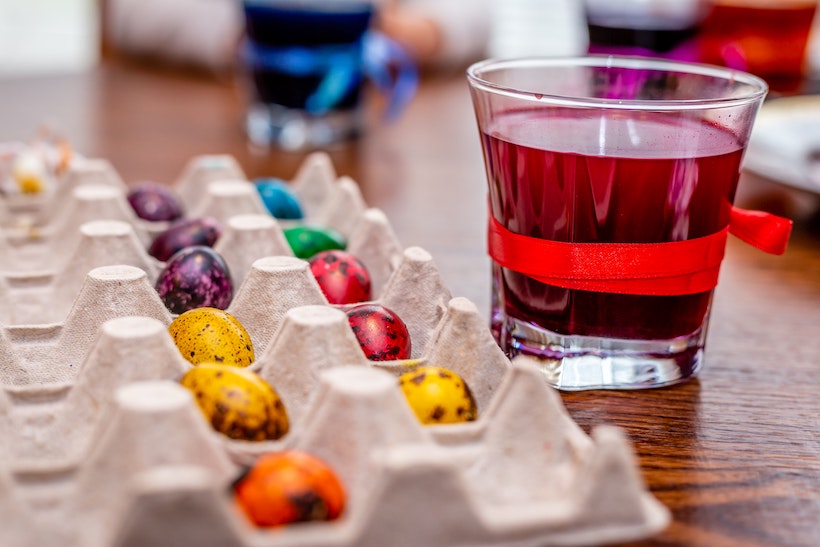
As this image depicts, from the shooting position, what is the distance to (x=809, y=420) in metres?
0.63

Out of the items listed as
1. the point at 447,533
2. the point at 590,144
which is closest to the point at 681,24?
the point at 590,144

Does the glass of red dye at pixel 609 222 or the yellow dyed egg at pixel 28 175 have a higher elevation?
the glass of red dye at pixel 609 222

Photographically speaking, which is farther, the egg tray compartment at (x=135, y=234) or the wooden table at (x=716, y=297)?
the egg tray compartment at (x=135, y=234)

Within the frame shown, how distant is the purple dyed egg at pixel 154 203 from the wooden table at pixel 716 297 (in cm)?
24

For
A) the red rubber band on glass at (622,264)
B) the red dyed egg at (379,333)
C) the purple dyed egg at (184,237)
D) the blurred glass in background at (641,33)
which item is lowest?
the purple dyed egg at (184,237)

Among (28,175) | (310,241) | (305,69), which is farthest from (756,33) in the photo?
(28,175)

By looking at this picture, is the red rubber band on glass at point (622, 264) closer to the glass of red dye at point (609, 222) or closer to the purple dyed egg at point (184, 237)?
the glass of red dye at point (609, 222)

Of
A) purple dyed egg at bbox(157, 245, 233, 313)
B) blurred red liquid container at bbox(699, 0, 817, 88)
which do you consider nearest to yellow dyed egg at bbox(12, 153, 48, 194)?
purple dyed egg at bbox(157, 245, 233, 313)

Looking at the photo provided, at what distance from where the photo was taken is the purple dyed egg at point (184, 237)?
30.5 inches

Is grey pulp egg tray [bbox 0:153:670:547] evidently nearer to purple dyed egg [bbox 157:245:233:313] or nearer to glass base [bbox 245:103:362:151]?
purple dyed egg [bbox 157:245:233:313]

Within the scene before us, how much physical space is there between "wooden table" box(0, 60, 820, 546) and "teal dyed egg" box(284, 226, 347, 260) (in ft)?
0.40

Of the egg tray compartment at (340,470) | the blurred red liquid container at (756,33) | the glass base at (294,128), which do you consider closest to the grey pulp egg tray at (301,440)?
the egg tray compartment at (340,470)

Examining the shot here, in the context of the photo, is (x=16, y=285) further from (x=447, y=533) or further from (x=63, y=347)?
(x=447, y=533)

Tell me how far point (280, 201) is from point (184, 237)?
5.7 inches
